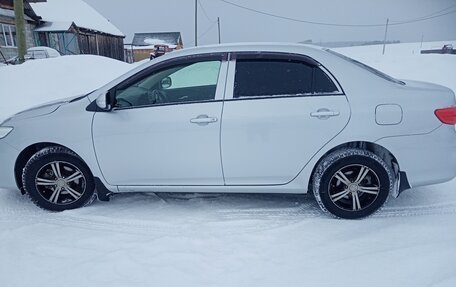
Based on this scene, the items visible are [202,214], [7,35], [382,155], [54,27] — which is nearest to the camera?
[382,155]

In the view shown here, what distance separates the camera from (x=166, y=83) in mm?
3525

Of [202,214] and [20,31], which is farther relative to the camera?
[20,31]

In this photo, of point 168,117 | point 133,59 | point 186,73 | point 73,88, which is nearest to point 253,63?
point 186,73

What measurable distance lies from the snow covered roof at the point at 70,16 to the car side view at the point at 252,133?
81.8 feet

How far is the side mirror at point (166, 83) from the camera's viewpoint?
3476 millimetres

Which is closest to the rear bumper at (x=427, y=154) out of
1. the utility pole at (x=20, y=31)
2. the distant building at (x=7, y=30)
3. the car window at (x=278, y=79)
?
the car window at (x=278, y=79)

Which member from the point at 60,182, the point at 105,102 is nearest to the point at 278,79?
the point at 105,102

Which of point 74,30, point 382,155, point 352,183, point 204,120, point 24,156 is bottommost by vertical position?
point 352,183

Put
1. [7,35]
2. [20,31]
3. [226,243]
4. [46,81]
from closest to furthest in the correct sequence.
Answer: [226,243], [46,81], [20,31], [7,35]

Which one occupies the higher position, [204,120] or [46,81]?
[204,120]

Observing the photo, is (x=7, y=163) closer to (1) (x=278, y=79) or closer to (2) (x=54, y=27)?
(1) (x=278, y=79)

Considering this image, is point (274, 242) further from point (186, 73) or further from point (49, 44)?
point (49, 44)

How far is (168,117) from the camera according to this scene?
307cm

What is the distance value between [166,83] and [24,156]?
1.64 metres
